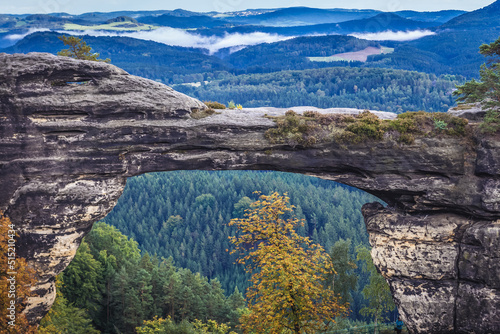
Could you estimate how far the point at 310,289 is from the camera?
27.6 metres

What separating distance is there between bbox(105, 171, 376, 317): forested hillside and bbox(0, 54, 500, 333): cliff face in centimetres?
7156

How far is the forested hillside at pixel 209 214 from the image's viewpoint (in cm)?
11350

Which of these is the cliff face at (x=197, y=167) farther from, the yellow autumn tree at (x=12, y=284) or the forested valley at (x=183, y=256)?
the forested valley at (x=183, y=256)

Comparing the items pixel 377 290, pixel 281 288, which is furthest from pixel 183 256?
pixel 281 288

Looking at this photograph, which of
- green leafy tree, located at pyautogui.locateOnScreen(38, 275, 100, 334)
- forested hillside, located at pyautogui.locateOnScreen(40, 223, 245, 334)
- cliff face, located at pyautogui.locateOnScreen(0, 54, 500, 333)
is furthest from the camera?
forested hillside, located at pyautogui.locateOnScreen(40, 223, 245, 334)

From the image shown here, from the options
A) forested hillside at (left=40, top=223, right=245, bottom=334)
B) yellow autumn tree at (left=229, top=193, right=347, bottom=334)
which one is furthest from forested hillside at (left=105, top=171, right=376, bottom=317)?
yellow autumn tree at (left=229, top=193, right=347, bottom=334)

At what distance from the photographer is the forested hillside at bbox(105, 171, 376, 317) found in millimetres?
113500

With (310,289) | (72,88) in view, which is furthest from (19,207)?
(310,289)

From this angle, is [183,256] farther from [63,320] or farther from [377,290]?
[377,290]

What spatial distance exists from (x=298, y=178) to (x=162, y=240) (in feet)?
226

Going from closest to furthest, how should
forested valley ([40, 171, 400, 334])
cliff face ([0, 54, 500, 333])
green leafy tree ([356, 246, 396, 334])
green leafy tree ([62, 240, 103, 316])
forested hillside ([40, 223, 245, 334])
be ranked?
1. cliff face ([0, 54, 500, 333])
2. green leafy tree ([356, 246, 396, 334])
3. green leafy tree ([62, 240, 103, 316])
4. forested hillside ([40, 223, 245, 334])
5. forested valley ([40, 171, 400, 334])

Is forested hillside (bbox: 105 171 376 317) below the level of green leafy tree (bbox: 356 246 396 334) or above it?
below

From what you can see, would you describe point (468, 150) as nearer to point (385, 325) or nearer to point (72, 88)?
point (385, 325)

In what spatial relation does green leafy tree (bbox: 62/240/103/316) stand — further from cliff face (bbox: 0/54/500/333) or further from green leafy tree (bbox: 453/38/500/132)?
green leafy tree (bbox: 453/38/500/132)
